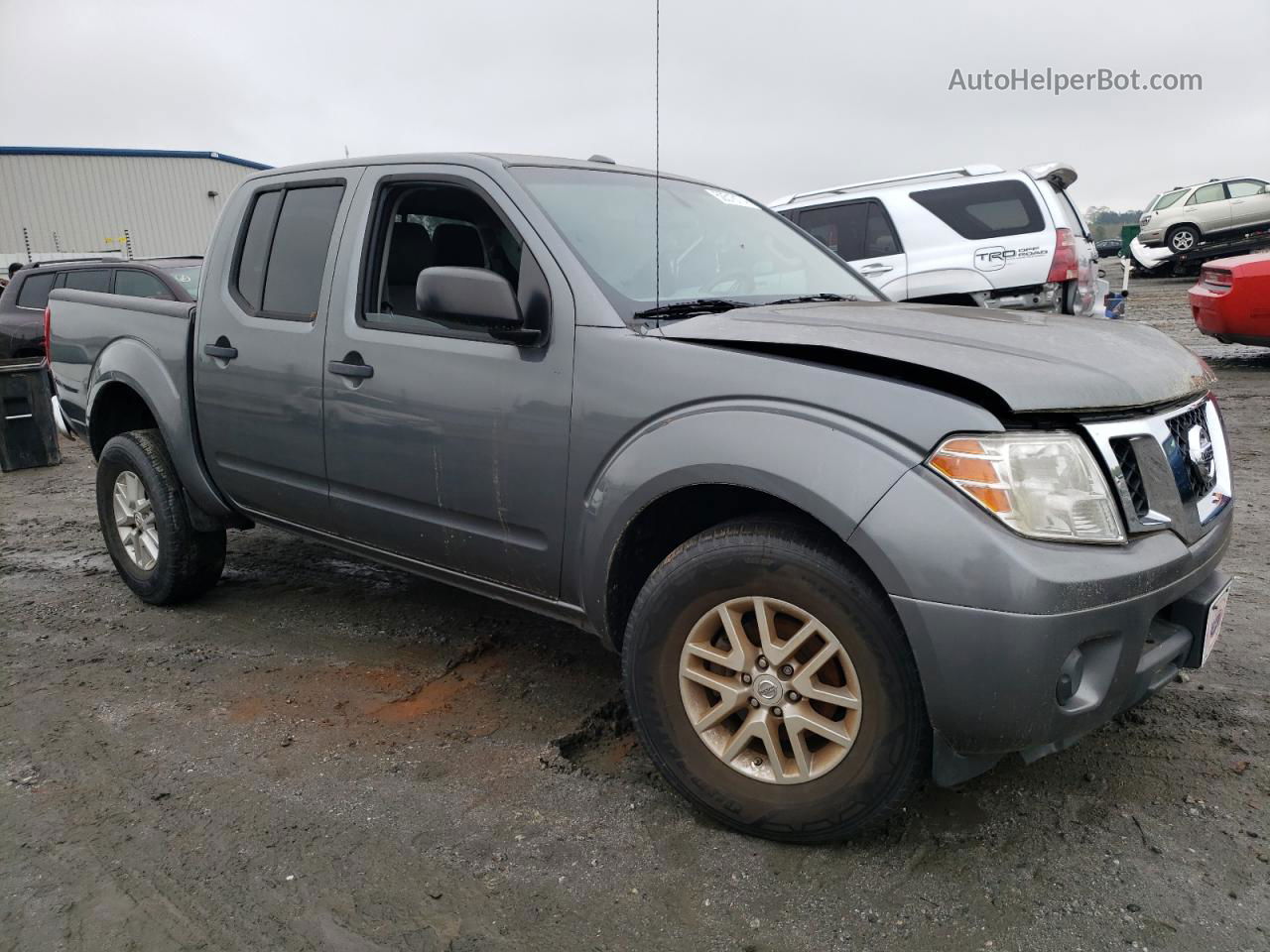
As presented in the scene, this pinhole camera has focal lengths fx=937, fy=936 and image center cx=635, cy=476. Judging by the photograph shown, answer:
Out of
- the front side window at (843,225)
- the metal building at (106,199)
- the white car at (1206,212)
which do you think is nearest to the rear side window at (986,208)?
the front side window at (843,225)

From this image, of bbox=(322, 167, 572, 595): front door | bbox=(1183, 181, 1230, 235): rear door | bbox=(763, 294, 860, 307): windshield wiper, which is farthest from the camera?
bbox=(1183, 181, 1230, 235): rear door

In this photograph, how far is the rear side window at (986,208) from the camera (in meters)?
8.26

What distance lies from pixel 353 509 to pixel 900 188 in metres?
7.00

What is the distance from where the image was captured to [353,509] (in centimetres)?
335

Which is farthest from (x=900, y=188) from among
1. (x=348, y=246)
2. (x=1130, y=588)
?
(x=1130, y=588)

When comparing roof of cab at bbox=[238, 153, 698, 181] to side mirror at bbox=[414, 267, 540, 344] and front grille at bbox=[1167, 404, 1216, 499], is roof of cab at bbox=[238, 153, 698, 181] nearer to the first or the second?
side mirror at bbox=[414, 267, 540, 344]

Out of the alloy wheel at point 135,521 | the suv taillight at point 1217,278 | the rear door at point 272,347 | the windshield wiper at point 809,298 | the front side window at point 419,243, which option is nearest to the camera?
the windshield wiper at point 809,298

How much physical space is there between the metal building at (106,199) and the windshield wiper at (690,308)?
3394 cm

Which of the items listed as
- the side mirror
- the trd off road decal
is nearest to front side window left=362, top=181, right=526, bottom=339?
the side mirror

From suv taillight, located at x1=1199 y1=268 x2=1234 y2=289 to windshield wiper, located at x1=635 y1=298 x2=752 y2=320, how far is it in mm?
8224

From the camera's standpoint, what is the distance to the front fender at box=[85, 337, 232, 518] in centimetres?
396

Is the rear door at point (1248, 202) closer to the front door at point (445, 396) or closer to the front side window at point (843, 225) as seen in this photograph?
the front side window at point (843, 225)

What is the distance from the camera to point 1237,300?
29.3ft

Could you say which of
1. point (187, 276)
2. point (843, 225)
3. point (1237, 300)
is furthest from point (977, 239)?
point (187, 276)
